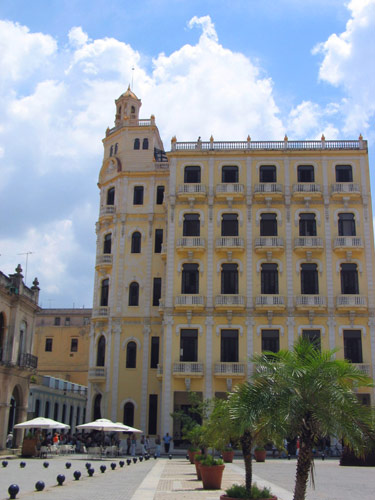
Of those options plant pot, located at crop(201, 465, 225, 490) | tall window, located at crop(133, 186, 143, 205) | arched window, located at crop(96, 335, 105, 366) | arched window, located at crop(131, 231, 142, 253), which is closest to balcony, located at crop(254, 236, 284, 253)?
arched window, located at crop(131, 231, 142, 253)

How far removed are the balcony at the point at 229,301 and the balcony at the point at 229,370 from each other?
454cm

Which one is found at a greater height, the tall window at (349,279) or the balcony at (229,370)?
the tall window at (349,279)

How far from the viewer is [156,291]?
53062 mm

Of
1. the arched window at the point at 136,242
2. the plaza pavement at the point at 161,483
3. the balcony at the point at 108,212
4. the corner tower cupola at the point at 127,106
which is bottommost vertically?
the plaza pavement at the point at 161,483

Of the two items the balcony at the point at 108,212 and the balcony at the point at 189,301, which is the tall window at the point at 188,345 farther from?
the balcony at the point at 108,212

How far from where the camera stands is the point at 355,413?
13.3 metres

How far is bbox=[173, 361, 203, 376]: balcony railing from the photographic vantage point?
4678 centimetres

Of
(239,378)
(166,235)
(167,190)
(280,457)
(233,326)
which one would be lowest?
(280,457)

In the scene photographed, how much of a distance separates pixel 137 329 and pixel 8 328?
12.7m

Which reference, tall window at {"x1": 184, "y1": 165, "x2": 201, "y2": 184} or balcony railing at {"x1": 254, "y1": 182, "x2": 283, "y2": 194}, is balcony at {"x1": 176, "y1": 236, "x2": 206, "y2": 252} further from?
balcony railing at {"x1": 254, "y1": 182, "x2": 283, "y2": 194}

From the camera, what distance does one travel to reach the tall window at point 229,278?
49.3 metres

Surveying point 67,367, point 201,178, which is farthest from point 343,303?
point 67,367

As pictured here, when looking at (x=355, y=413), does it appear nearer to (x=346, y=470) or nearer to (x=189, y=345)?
(x=346, y=470)

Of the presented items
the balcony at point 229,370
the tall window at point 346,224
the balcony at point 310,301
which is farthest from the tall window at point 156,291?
the tall window at point 346,224
